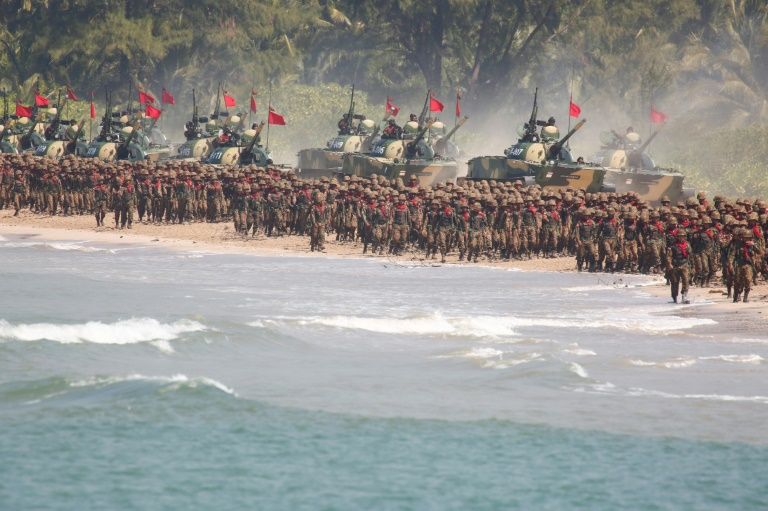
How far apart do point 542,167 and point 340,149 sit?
39.9ft

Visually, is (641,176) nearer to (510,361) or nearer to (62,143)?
(62,143)

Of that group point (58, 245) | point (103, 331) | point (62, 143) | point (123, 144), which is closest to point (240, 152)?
point (123, 144)

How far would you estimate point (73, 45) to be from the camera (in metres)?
79.6

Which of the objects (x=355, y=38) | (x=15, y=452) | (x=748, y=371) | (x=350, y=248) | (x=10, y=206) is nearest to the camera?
(x=15, y=452)

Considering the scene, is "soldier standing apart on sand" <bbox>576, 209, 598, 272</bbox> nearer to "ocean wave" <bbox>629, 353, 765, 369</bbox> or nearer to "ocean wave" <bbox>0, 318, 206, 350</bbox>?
"ocean wave" <bbox>0, 318, 206, 350</bbox>

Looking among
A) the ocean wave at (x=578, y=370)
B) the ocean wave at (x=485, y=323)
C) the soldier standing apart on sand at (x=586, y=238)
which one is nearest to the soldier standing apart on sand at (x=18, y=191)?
the soldier standing apart on sand at (x=586, y=238)

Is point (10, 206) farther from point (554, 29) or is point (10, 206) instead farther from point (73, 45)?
point (554, 29)

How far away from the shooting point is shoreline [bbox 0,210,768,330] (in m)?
27.8

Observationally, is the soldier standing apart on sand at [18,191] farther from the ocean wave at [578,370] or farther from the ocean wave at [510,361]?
the ocean wave at [578,370]

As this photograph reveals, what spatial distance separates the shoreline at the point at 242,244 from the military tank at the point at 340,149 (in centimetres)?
981

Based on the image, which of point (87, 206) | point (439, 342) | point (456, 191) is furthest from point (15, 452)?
point (87, 206)

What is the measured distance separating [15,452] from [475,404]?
5.66 m

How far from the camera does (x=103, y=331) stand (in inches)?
970

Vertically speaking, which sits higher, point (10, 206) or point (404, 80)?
point (404, 80)
